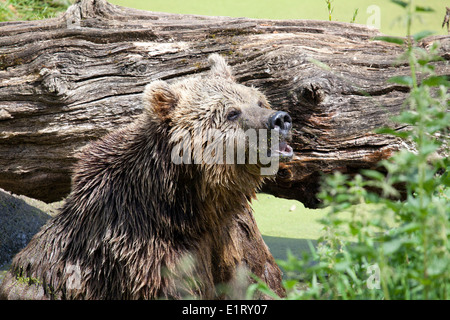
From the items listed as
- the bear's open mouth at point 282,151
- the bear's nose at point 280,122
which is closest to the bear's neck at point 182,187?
the bear's open mouth at point 282,151

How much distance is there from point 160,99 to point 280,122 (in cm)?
91

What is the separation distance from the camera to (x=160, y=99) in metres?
3.85

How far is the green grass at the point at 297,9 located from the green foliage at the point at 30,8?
55.6 inches

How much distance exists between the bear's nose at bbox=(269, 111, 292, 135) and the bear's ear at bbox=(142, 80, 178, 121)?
77 centimetres

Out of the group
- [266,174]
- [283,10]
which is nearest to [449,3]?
[283,10]

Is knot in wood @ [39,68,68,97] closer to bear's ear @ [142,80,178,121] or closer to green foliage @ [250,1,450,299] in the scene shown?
bear's ear @ [142,80,178,121]

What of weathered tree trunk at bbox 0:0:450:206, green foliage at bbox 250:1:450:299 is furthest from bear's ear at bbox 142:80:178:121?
green foliage at bbox 250:1:450:299

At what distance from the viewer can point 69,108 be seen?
16.1ft

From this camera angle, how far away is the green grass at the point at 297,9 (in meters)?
8.95

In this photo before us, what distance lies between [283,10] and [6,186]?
5704 mm

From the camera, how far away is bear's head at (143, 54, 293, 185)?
3598 millimetres

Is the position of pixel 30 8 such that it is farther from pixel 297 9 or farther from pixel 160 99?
pixel 160 99

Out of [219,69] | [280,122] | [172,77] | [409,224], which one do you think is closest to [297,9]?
[172,77]
